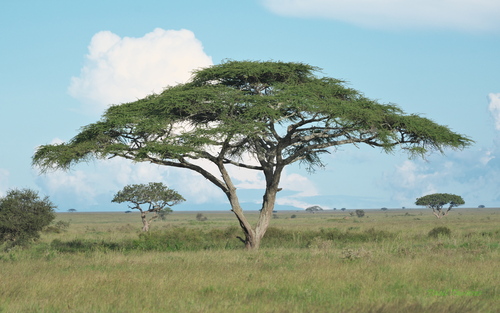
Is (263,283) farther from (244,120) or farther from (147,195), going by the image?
(147,195)

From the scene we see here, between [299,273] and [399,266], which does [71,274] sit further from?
[399,266]

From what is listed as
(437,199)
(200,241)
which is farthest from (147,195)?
(437,199)

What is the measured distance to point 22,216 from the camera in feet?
103

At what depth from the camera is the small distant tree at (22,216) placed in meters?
31.2

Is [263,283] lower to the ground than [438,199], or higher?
lower

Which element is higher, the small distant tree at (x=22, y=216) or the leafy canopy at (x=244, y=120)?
the leafy canopy at (x=244, y=120)

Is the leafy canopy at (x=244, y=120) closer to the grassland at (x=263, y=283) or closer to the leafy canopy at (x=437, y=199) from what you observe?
the grassland at (x=263, y=283)

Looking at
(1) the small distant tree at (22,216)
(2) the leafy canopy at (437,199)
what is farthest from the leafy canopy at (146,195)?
(2) the leafy canopy at (437,199)

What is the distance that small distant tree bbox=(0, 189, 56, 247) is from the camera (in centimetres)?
3125

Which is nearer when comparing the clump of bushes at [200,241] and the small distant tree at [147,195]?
the clump of bushes at [200,241]

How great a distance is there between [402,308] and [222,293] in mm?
4451

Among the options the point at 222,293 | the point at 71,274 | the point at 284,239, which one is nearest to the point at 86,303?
the point at 222,293

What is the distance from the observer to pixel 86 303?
39.4ft

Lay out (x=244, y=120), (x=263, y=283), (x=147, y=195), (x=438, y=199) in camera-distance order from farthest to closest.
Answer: (x=438, y=199) < (x=147, y=195) < (x=244, y=120) < (x=263, y=283)
